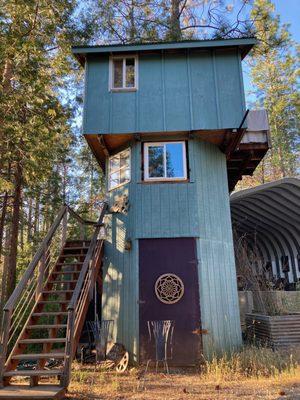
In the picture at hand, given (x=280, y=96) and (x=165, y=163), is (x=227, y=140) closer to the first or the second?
(x=165, y=163)

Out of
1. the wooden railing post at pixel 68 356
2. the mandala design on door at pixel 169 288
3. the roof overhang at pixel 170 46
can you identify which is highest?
the roof overhang at pixel 170 46

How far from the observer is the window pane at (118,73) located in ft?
31.7

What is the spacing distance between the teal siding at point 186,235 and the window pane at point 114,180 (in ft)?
1.44

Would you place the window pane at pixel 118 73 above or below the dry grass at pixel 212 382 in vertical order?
above

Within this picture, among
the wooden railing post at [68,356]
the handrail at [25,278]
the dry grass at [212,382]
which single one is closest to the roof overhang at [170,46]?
the handrail at [25,278]

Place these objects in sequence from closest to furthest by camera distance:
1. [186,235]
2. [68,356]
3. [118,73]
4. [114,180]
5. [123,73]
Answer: [68,356] < [186,235] < [123,73] < [118,73] < [114,180]

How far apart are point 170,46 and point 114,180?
3904 mm

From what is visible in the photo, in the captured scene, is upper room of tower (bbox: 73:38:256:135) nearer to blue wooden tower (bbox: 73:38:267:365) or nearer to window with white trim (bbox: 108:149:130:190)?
blue wooden tower (bbox: 73:38:267:365)

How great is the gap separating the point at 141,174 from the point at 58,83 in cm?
742

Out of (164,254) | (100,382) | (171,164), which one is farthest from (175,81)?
(100,382)

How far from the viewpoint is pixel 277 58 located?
24359 millimetres

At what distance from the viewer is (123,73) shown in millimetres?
9703

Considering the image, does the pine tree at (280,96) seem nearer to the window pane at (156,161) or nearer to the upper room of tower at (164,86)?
the upper room of tower at (164,86)

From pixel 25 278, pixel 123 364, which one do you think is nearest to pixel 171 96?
pixel 25 278
